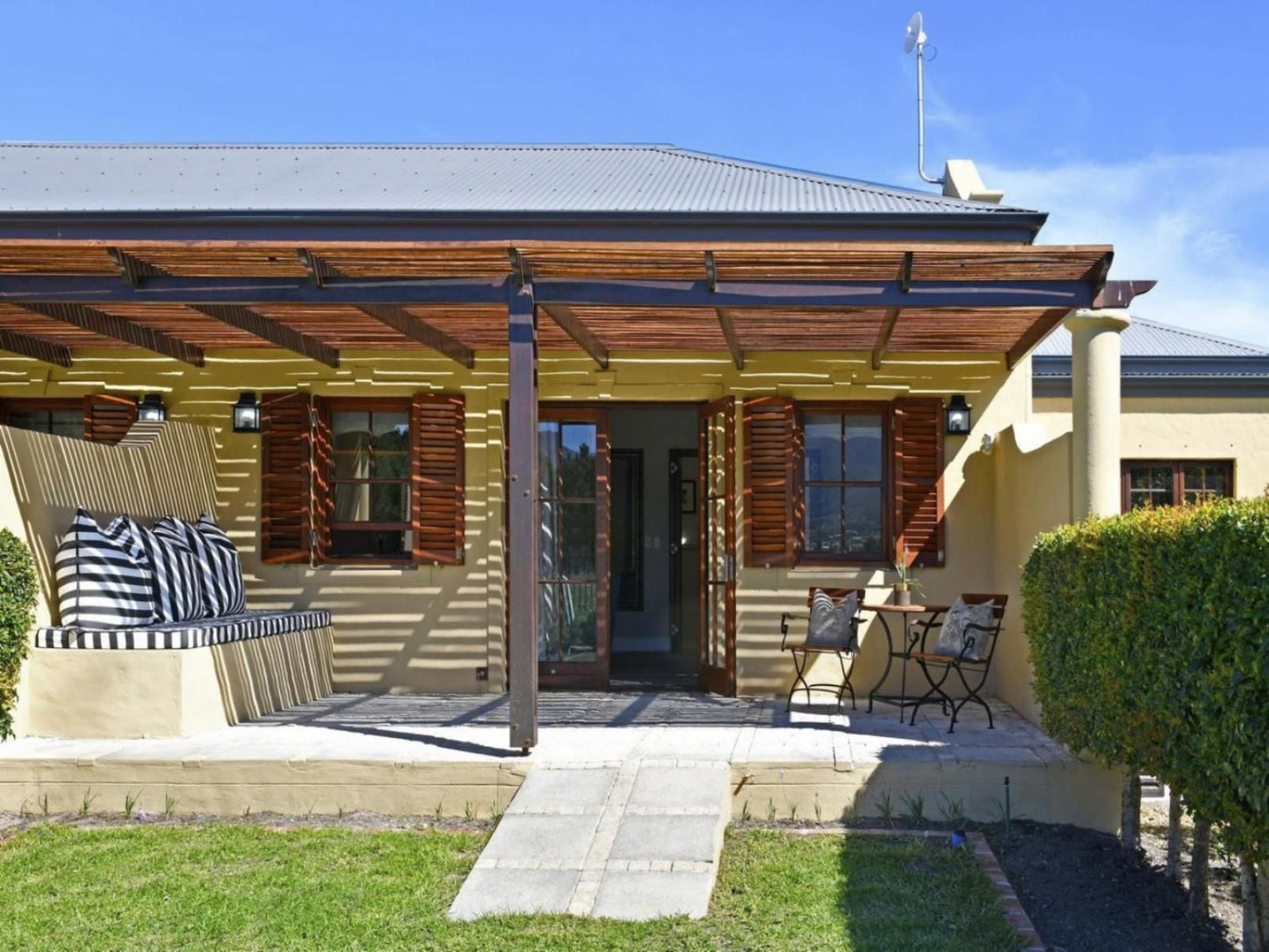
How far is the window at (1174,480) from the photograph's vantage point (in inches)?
433

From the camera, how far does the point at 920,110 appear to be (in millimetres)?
13039

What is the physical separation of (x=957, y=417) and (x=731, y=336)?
196 centimetres

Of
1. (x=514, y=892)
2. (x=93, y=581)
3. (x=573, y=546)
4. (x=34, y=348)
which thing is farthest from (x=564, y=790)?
(x=34, y=348)

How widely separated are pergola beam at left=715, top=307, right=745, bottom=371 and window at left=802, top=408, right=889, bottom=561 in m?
0.68

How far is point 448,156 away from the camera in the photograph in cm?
1146

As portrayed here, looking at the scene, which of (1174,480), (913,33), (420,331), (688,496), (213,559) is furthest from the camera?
(913,33)

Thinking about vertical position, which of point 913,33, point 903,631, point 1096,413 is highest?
point 913,33

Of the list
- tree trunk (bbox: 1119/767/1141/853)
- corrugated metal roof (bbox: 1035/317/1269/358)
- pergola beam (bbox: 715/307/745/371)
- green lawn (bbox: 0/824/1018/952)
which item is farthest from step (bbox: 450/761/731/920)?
corrugated metal roof (bbox: 1035/317/1269/358)

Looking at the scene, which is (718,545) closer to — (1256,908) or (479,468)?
(479,468)

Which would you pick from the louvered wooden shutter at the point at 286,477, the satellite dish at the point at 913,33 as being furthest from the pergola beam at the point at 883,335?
the satellite dish at the point at 913,33

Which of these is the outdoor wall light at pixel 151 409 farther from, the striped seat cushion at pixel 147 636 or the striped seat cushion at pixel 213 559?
the striped seat cushion at pixel 147 636

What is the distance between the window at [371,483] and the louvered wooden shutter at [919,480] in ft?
11.8

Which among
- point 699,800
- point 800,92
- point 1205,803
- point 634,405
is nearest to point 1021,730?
point 699,800

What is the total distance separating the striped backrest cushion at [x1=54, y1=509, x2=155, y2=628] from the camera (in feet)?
23.2
